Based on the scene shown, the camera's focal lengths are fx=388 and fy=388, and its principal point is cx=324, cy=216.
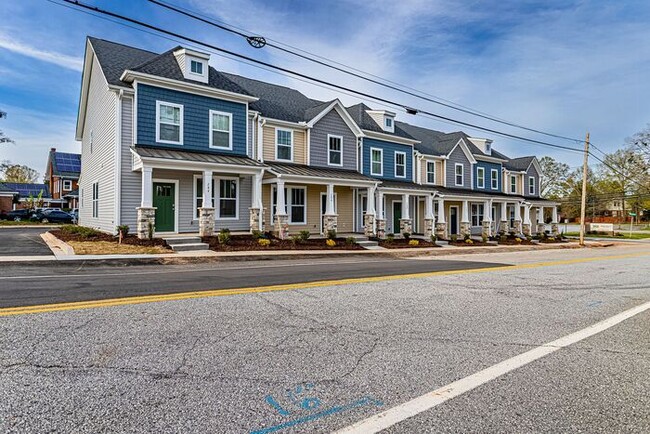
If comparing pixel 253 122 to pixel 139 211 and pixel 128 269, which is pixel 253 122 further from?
pixel 128 269

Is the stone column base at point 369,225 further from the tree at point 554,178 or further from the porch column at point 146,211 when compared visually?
the tree at point 554,178

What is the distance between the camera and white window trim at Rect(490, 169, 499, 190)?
33688mm

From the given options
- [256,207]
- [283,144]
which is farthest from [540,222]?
[256,207]

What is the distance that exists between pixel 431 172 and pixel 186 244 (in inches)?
792

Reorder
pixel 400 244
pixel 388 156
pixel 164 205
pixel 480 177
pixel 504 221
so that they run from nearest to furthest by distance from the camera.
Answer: pixel 164 205, pixel 400 244, pixel 388 156, pixel 504 221, pixel 480 177

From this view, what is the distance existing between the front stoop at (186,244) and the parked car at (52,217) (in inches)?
1169

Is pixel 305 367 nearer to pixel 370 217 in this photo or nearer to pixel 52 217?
pixel 370 217

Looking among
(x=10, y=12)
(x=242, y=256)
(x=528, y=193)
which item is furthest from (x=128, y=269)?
(x=528, y=193)

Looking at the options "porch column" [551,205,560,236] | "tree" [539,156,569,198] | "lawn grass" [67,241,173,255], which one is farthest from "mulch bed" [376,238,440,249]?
"tree" [539,156,569,198]

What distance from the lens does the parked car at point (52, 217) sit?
37.9 meters

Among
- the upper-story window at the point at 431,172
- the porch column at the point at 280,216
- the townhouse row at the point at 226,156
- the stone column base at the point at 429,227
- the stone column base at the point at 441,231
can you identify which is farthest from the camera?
the upper-story window at the point at 431,172

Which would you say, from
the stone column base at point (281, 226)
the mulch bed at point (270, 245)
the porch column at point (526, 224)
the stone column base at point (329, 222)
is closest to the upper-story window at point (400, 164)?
the stone column base at point (329, 222)

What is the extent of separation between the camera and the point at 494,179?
34.0 metres

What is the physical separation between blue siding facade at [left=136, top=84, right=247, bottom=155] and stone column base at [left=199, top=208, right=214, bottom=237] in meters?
3.19
